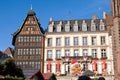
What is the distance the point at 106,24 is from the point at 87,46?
6024 mm

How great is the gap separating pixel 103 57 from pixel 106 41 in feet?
10.7

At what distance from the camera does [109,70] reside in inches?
2012

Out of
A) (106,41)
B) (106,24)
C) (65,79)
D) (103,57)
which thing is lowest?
(65,79)

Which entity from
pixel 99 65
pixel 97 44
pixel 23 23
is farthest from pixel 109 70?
pixel 23 23

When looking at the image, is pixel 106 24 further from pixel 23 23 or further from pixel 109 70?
pixel 23 23

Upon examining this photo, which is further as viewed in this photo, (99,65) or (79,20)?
(79,20)

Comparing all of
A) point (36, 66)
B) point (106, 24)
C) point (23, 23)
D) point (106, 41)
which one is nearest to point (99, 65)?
point (106, 41)

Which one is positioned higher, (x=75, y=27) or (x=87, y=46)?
(x=75, y=27)

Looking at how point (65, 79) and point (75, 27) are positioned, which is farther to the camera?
point (75, 27)

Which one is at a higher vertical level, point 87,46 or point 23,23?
point 23,23

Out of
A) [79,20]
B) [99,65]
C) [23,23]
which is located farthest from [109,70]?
[23,23]

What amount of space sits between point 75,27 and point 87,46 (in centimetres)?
485

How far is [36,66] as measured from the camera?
52500mm

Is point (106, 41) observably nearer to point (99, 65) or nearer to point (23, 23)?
point (99, 65)
